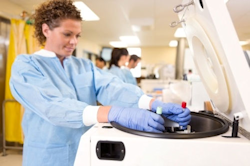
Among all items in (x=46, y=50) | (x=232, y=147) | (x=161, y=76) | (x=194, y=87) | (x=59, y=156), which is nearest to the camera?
(x=232, y=147)

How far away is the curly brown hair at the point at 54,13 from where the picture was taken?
42.6 inches

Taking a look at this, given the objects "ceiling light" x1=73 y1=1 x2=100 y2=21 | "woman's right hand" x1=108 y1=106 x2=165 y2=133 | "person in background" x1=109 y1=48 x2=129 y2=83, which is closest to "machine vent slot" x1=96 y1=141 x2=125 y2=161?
"woman's right hand" x1=108 y1=106 x2=165 y2=133

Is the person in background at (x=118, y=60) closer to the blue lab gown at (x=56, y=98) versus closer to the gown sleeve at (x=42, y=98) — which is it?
the blue lab gown at (x=56, y=98)

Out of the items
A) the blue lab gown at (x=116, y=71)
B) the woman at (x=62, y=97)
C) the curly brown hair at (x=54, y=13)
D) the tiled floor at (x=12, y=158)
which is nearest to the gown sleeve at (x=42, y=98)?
the woman at (x=62, y=97)

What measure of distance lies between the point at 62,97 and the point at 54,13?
0.49 m

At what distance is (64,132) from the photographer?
1.02 m

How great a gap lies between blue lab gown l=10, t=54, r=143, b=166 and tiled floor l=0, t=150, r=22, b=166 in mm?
1831

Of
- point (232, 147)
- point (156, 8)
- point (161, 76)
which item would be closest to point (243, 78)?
point (232, 147)

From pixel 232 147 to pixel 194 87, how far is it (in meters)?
1.67

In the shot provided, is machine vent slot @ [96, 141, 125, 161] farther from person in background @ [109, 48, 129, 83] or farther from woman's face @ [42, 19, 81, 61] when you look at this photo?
person in background @ [109, 48, 129, 83]

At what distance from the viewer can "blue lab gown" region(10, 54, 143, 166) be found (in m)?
0.81

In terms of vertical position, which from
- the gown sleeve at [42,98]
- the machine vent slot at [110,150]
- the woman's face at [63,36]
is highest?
the woman's face at [63,36]

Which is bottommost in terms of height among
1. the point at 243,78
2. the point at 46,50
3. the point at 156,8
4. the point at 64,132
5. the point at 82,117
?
the point at 64,132

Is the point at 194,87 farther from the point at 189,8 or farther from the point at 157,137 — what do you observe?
the point at 157,137
